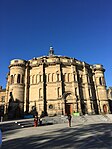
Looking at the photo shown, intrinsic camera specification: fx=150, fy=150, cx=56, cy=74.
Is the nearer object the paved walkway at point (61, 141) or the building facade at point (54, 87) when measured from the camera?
the paved walkway at point (61, 141)

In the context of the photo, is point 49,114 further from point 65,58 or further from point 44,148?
point 44,148

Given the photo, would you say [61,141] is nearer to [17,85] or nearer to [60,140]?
[60,140]

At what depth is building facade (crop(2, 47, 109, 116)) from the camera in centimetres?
3678

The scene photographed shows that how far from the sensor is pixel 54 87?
38000 mm

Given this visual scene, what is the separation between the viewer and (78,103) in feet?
122

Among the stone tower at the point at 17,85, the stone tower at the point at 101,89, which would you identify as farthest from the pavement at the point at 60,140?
the stone tower at the point at 101,89

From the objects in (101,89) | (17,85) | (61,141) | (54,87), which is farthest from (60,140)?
(101,89)

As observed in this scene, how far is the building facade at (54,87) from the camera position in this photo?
121 feet

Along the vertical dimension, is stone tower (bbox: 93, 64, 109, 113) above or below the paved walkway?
above

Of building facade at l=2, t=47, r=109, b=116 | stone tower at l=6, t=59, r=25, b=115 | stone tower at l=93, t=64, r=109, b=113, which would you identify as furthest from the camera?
stone tower at l=93, t=64, r=109, b=113

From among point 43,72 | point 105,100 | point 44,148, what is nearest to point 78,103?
point 105,100

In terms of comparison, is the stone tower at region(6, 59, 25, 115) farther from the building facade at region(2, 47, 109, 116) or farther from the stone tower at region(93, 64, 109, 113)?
the stone tower at region(93, 64, 109, 113)

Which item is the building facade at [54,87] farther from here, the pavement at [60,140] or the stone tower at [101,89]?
the pavement at [60,140]

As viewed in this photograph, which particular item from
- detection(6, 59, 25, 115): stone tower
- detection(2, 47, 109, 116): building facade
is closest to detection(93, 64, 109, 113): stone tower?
detection(2, 47, 109, 116): building facade
